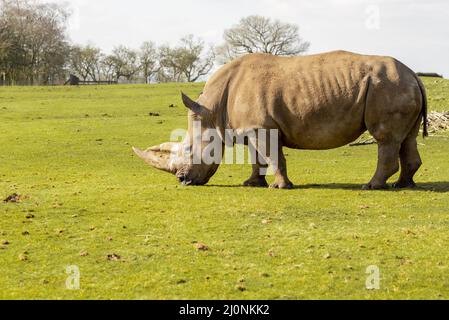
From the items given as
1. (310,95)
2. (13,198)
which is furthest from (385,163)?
(13,198)

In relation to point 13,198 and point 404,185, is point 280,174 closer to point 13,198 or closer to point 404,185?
point 404,185

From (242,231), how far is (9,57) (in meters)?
53.5

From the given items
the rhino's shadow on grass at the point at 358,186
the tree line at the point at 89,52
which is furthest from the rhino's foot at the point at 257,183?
the tree line at the point at 89,52

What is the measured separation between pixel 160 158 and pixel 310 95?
3.04 meters

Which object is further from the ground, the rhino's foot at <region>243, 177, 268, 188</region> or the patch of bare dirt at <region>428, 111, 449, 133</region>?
the patch of bare dirt at <region>428, 111, 449, 133</region>

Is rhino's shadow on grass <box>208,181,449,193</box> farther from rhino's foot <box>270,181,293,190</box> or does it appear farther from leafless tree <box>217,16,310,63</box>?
leafless tree <box>217,16,310,63</box>

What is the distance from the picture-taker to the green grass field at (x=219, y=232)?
705cm

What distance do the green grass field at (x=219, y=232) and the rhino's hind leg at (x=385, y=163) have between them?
16.9 inches

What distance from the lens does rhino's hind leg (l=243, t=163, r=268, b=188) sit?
13439mm

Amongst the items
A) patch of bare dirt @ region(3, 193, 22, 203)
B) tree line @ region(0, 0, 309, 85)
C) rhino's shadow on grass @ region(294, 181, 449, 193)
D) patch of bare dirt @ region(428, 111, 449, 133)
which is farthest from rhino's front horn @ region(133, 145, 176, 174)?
tree line @ region(0, 0, 309, 85)

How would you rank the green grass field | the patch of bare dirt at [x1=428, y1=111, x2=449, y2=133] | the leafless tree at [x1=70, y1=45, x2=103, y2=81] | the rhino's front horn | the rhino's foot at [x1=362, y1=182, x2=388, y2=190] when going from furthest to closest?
the leafless tree at [x1=70, y1=45, x2=103, y2=81] < the patch of bare dirt at [x1=428, y1=111, x2=449, y2=133] < the rhino's front horn < the rhino's foot at [x1=362, y1=182, x2=388, y2=190] < the green grass field

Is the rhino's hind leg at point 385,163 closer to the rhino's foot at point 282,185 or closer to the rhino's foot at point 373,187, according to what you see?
the rhino's foot at point 373,187

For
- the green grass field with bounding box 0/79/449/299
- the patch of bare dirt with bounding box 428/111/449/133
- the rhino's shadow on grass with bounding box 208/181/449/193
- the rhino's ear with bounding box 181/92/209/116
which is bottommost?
the green grass field with bounding box 0/79/449/299

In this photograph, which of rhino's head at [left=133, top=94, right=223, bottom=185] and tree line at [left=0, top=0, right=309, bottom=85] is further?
tree line at [left=0, top=0, right=309, bottom=85]
